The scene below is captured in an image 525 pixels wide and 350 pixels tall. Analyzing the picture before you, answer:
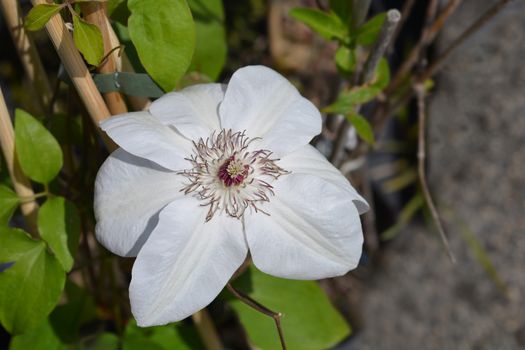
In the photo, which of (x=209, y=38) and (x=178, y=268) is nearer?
(x=178, y=268)

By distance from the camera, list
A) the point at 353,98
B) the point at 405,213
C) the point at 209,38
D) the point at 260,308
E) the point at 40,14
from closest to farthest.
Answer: the point at 40,14 < the point at 260,308 < the point at 353,98 < the point at 209,38 < the point at 405,213

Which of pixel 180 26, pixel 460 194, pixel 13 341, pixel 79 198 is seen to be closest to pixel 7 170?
pixel 79 198

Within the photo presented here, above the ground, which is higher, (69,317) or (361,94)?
(361,94)

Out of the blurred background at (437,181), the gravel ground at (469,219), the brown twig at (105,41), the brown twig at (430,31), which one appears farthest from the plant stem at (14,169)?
the gravel ground at (469,219)

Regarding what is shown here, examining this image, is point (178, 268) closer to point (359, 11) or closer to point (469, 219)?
point (359, 11)

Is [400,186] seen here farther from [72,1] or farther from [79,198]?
[72,1]

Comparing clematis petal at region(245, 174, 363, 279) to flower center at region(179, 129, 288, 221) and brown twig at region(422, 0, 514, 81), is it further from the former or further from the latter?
brown twig at region(422, 0, 514, 81)

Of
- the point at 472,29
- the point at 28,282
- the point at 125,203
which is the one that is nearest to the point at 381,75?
the point at 472,29
